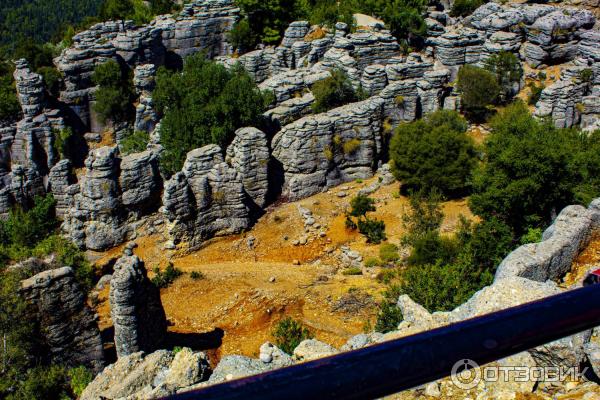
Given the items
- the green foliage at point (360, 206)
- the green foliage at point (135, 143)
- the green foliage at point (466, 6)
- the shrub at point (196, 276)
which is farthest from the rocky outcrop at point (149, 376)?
the green foliage at point (466, 6)

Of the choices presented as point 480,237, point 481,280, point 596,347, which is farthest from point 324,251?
point 596,347

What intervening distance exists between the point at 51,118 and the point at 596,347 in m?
35.3

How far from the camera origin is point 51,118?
3734 centimetres

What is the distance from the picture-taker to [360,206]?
94.1 feet

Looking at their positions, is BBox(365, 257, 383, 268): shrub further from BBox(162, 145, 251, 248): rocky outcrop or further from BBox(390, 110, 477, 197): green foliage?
BBox(162, 145, 251, 248): rocky outcrop

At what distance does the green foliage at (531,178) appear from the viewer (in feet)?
76.1

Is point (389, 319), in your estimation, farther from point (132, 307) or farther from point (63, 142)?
point (63, 142)

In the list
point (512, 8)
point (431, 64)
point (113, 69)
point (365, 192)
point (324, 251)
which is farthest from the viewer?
point (512, 8)

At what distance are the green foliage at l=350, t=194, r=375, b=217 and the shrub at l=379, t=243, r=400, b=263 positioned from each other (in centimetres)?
268

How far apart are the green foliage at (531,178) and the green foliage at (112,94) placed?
2358 cm

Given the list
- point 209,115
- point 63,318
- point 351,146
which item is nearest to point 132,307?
point 63,318

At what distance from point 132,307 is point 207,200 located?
33.8ft

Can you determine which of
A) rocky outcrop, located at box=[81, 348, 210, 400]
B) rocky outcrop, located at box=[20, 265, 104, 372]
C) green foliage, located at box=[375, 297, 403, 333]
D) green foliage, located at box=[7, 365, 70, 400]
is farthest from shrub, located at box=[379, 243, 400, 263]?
green foliage, located at box=[7, 365, 70, 400]

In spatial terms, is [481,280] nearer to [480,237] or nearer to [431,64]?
[480,237]
